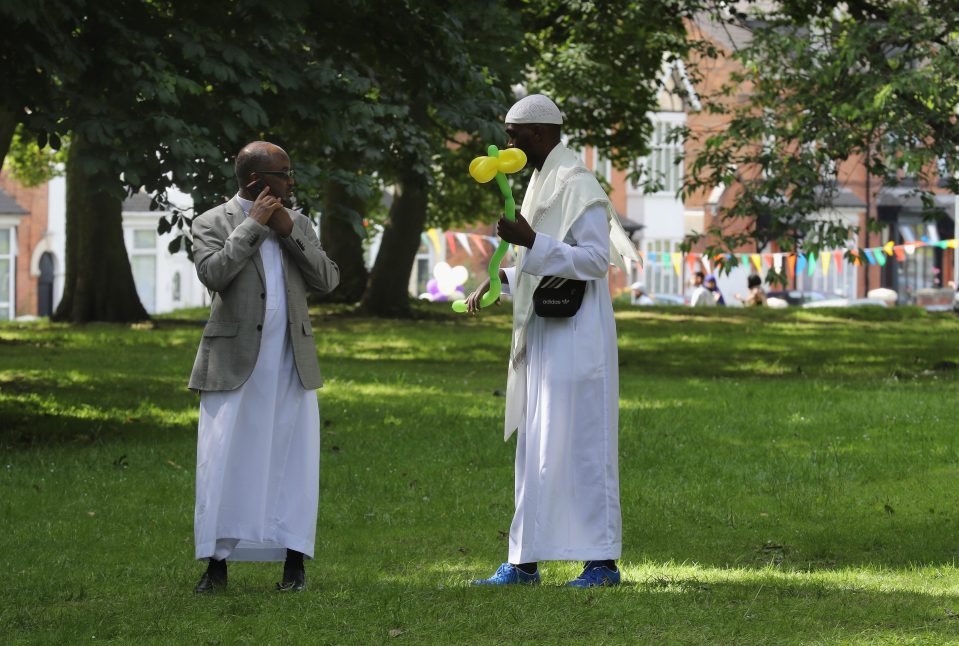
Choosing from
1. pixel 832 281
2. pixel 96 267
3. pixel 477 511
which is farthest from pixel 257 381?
pixel 832 281

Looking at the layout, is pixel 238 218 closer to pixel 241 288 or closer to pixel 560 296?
pixel 241 288

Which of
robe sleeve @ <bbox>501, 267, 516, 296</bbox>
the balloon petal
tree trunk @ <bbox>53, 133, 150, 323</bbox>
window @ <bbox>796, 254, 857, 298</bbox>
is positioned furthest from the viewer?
window @ <bbox>796, 254, 857, 298</bbox>

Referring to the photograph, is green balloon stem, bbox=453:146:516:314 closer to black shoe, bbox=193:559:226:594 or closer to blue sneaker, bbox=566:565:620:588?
blue sneaker, bbox=566:565:620:588

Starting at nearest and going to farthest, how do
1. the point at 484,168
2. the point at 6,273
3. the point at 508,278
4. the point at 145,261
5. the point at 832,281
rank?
the point at 484,168 < the point at 508,278 < the point at 6,273 < the point at 145,261 < the point at 832,281

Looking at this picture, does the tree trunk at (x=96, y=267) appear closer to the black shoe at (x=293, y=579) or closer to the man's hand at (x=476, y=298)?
the man's hand at (x=476, y=298)

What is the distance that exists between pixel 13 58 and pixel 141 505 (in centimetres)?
371

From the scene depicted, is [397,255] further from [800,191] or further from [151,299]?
[151,299]

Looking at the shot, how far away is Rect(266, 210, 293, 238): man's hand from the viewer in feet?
23.0

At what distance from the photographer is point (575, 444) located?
7.09 metres

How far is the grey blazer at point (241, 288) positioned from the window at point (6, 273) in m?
50.2

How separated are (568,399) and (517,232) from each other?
0.79 m

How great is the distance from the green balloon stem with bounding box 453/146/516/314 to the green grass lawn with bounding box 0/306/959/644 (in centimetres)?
125

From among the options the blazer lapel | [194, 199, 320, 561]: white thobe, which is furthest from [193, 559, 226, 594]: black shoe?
the blazer lapel

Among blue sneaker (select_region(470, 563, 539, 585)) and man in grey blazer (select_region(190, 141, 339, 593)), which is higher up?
man in grey blazer (select_region(190, 141, 339, 593))
